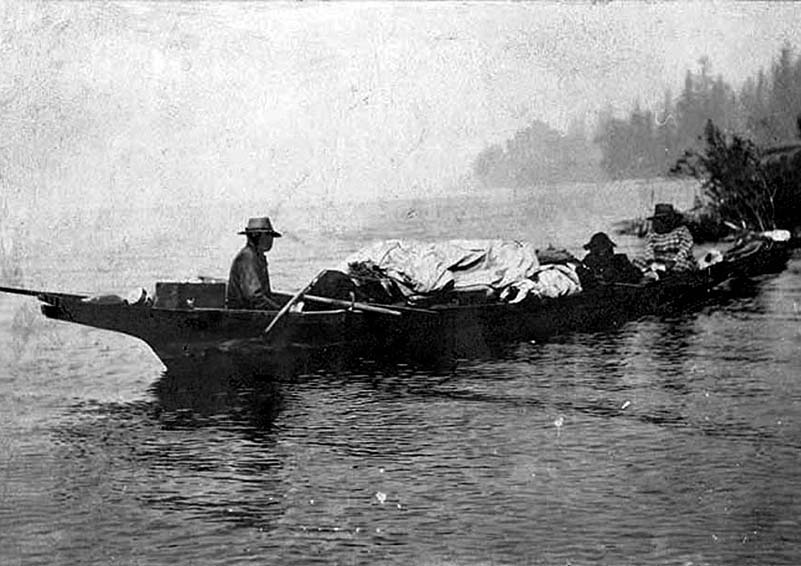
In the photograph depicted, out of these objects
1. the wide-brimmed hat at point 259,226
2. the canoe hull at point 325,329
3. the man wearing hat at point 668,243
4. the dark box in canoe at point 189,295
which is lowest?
the canoe hull at point 325,329

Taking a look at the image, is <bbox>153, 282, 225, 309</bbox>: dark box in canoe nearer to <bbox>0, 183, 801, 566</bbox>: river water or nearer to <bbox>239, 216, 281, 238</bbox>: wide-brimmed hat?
<bbox>0, 183, 801, 566</bbox>: river water

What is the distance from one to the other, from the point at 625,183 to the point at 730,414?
0.79m

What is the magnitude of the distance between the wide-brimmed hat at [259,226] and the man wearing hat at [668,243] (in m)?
1.22

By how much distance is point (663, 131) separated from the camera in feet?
10.0

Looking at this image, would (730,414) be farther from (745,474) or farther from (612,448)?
(612,448)

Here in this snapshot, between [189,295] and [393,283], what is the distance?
0.61m

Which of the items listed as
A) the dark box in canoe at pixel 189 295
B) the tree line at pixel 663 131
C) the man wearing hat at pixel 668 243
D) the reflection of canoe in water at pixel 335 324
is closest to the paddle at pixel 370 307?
the reflection of canoe in water at pixel 335 324

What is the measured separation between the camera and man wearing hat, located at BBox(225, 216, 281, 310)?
280 cm

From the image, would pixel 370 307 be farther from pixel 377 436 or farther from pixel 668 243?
pixel 668 243

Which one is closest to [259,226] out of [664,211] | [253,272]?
[253,272]

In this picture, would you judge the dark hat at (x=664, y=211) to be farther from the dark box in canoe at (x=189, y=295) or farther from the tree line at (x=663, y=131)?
the dark box in canoe at (x=189, y=295)

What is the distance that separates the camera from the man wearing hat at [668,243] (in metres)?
3.12

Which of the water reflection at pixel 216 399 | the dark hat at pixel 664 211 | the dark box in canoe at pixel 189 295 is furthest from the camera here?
the dark hat at pixel 664 211

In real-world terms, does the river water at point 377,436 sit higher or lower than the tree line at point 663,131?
lower
